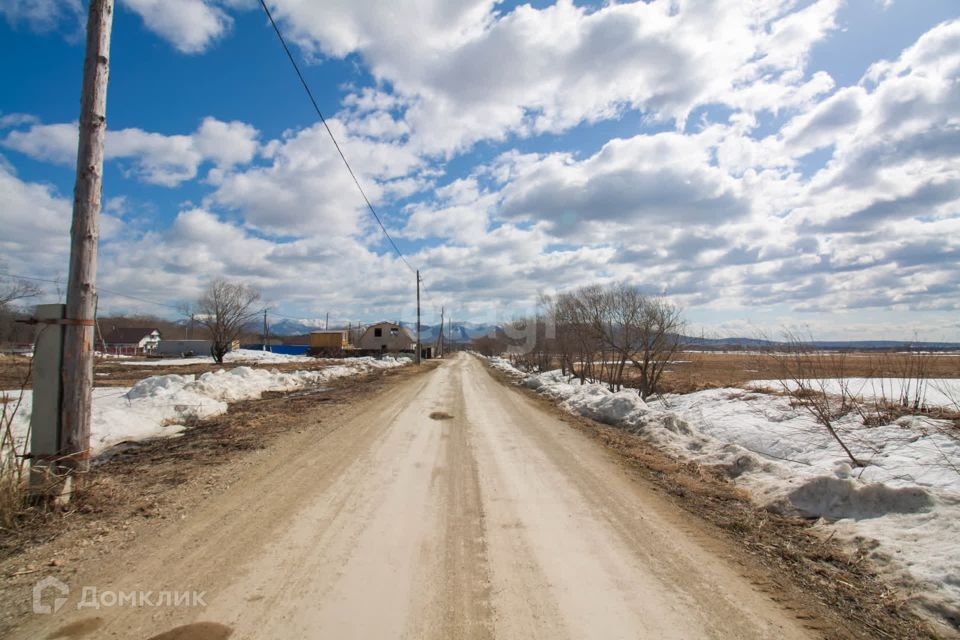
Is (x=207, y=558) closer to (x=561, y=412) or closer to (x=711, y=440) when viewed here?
(x=711, y=440)

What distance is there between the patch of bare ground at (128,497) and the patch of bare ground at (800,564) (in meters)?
5.36

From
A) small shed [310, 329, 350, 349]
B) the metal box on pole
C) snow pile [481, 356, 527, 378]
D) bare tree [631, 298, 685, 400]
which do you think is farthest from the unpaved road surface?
small shed [310, 329, 350, 349]

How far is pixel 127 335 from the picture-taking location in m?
83.8

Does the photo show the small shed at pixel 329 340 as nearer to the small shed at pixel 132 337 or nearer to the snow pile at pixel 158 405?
the small shed at pixel 132 337

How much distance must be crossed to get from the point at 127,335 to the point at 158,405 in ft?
308

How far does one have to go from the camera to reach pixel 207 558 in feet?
11.8

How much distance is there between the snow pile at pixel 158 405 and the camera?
800 centimetres

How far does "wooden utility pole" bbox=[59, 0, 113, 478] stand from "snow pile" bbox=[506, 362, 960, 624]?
304 inches

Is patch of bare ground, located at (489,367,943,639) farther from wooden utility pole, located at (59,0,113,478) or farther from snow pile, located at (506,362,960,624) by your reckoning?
wooden utility pole, located at (59,0,113,478)

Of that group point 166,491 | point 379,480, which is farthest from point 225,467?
point 379,480

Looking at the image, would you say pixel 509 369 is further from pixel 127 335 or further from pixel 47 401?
pixel 127 335

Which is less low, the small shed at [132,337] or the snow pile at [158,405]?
the small shed at [132,337]

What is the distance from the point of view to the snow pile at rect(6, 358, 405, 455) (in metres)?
8.00

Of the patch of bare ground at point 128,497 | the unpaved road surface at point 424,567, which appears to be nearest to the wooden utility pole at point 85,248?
the patch of bare ground at point 128,497
